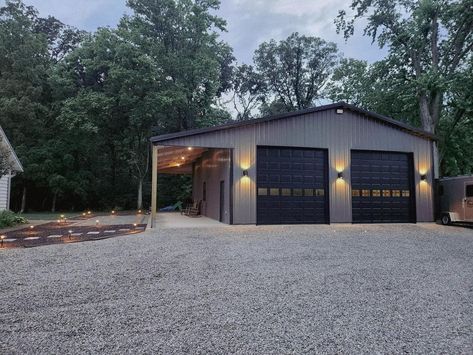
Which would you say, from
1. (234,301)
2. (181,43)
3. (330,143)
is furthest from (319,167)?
(181,43)

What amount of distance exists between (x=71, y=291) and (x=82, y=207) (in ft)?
70.4

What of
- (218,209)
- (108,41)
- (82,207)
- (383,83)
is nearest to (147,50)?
(108,41)

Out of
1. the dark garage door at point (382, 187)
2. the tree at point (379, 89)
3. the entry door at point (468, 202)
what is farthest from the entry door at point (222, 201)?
the tree at point (379, 89)

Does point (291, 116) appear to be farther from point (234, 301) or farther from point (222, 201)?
point (234, 301)

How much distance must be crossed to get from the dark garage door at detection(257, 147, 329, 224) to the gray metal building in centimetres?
4

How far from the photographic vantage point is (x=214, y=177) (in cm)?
1444

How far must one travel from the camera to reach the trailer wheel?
1266 cm

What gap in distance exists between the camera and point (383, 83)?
1975 cm

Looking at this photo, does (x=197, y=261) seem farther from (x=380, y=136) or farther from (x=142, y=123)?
(x=142, y=123)

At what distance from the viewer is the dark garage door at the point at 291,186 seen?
12.1 m

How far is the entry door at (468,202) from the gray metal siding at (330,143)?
1.52 meters

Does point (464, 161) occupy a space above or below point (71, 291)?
above

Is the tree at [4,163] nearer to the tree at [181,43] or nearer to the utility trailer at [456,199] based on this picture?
the tree at [181,43]

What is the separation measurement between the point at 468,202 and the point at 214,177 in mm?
10312
